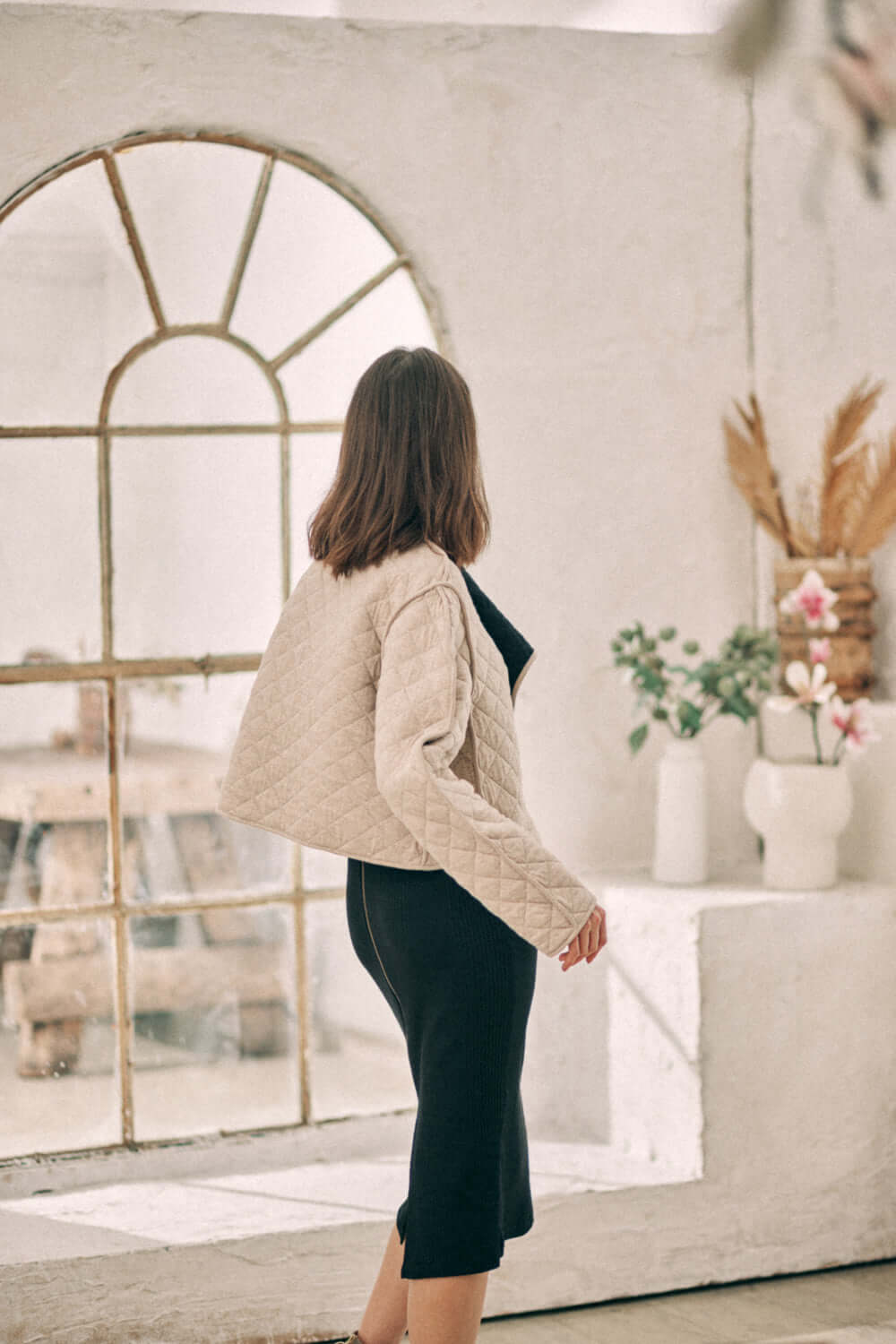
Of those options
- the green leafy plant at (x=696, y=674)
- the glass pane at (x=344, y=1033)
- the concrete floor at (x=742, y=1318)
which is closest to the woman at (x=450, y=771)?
the concrete floor at (x=742, y=1318)

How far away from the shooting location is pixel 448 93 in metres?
2.63

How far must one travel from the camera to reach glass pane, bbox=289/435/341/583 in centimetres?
271

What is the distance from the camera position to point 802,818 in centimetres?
255

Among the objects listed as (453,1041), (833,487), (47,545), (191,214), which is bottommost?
(453,1041)

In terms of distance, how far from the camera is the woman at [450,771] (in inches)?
66.6

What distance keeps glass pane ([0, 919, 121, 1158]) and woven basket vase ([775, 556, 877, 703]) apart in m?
1.56

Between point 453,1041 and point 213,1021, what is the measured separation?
115cm

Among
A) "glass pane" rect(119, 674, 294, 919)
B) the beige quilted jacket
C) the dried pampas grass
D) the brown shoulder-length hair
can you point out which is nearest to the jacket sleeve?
the beige quilted jacket

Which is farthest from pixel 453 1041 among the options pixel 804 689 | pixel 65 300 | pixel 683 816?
pixel 65 300

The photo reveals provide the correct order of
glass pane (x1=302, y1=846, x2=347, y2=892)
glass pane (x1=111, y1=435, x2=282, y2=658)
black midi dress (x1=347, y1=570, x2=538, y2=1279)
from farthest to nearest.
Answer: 1. glass pane (x1=302, y1=846, x2=347, y2=892)
2. glass pane (x1=111, y1=435, x2=282, y2=658)
3. black midi dress (x1=347, y1=570, x2=538, y2=1279)

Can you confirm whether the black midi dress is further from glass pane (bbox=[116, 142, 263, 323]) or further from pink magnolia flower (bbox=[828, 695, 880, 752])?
glass pane (bbox=[116, 142, 263, 323])

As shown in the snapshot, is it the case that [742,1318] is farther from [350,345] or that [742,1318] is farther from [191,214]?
[191,214]

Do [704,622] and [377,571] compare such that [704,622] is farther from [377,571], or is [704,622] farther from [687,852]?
[377,571]

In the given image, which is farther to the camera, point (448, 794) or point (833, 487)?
point (833, 487)
